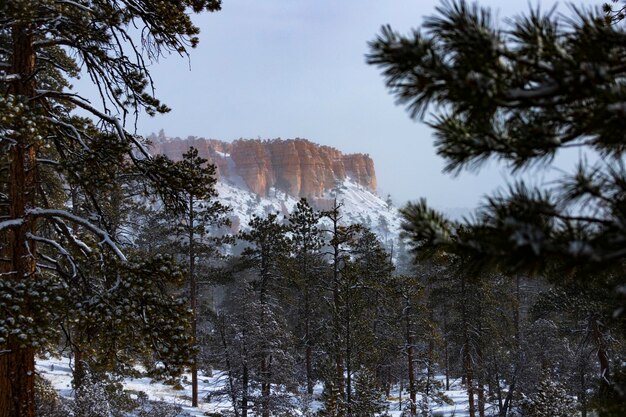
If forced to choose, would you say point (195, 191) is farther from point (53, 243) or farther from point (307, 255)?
point (307, 255)

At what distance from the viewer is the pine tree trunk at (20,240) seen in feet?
16.7

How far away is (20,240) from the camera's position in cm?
546

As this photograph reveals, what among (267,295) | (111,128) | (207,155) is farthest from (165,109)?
(207,155)

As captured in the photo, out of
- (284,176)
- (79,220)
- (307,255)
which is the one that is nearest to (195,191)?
(79,220)

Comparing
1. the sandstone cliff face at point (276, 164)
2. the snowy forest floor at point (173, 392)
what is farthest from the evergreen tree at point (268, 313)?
the sandstone cliff face at point (276, 164)

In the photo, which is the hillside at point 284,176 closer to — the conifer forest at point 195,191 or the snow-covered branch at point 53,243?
the conifer forest at point 195,191

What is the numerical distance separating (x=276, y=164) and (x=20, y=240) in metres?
165

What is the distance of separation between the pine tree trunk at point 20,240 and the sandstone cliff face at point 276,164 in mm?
156709

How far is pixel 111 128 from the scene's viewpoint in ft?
19.7

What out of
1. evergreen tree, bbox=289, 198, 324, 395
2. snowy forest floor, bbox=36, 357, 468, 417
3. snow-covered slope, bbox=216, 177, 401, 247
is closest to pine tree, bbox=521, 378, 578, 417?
snowy forest floor, bbox=36, 357, 468, 417

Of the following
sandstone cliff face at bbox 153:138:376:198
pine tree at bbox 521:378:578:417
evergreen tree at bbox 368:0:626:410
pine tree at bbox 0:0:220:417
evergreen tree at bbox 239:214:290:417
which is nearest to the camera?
evergreen tree at bbox 368:0:626:410

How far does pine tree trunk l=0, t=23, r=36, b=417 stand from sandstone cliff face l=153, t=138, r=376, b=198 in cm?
15671

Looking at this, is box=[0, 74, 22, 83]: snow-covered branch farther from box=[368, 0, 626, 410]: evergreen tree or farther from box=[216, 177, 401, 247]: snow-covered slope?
box=[216, 177, 401, 247]: snow-covered slope

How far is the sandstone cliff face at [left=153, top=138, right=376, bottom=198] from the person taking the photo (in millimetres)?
164125
